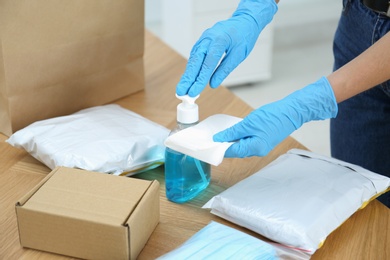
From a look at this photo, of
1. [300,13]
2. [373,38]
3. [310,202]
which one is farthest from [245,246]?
[300,13]

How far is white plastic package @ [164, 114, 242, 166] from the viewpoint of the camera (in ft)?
3.24

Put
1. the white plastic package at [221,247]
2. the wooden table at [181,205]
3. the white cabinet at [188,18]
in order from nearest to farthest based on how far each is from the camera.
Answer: the white plastic package at [221,247], the wooden table at [181,205], the white cabinet at [188,18]

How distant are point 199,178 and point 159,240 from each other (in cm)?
16

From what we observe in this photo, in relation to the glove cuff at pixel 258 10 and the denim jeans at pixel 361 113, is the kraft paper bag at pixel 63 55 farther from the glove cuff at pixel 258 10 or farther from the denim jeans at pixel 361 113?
the denim jeans at pixel 361 113

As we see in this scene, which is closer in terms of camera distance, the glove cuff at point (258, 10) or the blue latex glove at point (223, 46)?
the blue latex glove at point (223, 46)

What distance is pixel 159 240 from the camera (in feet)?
3.31

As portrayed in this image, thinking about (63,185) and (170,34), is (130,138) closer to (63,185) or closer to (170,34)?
(63,185)

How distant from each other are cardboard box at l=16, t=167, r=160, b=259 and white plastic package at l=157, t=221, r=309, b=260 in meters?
0.08

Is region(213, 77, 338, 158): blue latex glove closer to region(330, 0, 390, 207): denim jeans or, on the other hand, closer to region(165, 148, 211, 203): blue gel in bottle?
region(165, 148, 211, 203): blue gel in bottle

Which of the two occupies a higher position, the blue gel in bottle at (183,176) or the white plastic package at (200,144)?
the white plastic package at (200,144)

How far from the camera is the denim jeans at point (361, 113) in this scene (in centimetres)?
135

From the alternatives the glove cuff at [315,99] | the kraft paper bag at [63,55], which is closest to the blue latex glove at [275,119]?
the glove cuff at [315,99]

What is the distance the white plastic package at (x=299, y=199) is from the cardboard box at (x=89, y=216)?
0.15 metres

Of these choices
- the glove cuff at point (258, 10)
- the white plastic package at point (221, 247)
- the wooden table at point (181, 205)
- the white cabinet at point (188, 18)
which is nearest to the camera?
the white plastic package at point (221, 247)
